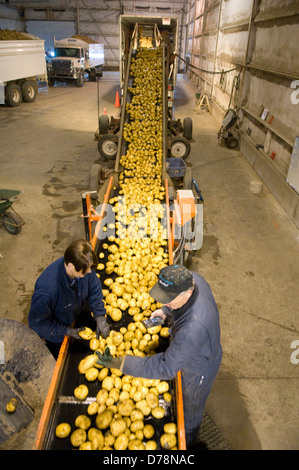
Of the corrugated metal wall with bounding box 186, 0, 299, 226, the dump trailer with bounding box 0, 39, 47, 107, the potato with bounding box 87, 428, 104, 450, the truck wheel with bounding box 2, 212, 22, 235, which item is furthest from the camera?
the dump trailer with bounding box 0, 39, 47, 107

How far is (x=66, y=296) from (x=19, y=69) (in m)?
17.3

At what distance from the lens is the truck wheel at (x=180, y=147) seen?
9258 mm

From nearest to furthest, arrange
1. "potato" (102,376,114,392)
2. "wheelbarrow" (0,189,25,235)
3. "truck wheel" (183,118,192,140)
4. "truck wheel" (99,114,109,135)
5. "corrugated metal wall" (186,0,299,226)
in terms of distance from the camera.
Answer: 1. "potato" (102,376,114,392)
2. "wheelbarrow" (0,189,25,235)
3. "corrugated metal wall" (186,0,299,226)
4. "truck wheel" (99,114,109,135)
5. "truck wheel" (183,118,192,140)

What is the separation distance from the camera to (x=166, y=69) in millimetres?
9922

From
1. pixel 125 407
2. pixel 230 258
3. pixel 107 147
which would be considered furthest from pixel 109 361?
pixel 107 147

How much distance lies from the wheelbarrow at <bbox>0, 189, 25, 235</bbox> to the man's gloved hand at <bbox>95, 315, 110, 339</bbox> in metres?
3.91

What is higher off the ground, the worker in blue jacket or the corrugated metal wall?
the corrugated metal wall

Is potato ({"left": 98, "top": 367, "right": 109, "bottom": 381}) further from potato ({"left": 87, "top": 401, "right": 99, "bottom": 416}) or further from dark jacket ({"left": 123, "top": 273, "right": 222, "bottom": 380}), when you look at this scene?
dark jacket ({"left": 123, "top": 273, "right": 222, "bottom": 380})

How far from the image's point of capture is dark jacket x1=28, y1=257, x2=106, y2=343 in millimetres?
2635

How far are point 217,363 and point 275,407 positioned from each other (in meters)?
1.51

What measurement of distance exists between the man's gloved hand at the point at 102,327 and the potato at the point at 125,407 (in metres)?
0.65

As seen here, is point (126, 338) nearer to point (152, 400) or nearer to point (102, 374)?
point (102, 374)

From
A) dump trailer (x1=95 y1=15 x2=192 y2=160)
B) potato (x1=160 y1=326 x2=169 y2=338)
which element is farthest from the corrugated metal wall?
potato (x1=160 y1=326 x2=169 y2=338)
